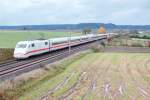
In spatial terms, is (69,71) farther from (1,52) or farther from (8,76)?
(1,52)

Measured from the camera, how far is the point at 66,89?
27.2 metres

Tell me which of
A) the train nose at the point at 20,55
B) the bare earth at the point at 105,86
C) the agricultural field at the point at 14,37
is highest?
the train nose at the point at 20,55

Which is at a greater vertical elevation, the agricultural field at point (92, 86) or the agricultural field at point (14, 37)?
the agricultural field at point (92, 86)

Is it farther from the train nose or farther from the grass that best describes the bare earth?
the train nose

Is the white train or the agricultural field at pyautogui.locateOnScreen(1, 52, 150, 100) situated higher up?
the white train

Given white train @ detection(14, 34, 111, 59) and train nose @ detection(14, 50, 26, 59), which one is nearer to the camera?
train nose @ detection(14, 50, 26, 59)

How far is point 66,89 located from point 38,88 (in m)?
2.34

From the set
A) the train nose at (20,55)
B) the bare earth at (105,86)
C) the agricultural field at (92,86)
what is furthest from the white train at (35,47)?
the bare earth at (105,86)

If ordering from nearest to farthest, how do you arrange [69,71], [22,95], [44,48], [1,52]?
[22,95]
[69,71]
[1,52]
[44,48]

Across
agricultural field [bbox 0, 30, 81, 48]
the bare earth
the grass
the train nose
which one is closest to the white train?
the train nose

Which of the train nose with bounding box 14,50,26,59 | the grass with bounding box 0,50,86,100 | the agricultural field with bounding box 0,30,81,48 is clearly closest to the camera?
the grass with bounding box 0,50,86,100

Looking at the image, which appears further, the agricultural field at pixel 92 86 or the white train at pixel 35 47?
the white train at pixel 35 47

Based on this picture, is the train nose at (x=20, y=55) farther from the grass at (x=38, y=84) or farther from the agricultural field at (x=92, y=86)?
the agricultural field at (x=92, y=86)

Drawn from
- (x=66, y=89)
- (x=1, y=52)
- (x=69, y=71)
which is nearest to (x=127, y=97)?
(x=66, y=89)
